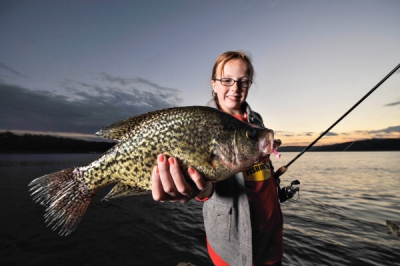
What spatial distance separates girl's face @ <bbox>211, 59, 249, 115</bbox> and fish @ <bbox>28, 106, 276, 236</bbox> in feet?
4.23

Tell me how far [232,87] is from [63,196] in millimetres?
3139

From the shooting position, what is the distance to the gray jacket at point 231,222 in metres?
2.68

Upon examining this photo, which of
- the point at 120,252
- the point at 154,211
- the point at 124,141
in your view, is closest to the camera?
the point at 124,141

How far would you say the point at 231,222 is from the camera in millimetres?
2816

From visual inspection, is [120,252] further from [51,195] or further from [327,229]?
[327,229]

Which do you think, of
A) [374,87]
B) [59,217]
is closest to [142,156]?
[59,217]

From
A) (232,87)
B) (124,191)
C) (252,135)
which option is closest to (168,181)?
(124,191)

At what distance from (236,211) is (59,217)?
2427 millimetres

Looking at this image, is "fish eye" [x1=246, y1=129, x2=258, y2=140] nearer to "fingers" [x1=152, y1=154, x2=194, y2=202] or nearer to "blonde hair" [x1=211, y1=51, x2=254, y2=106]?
"fingers" [x1=152, y1=154, x2=194, y2=202]

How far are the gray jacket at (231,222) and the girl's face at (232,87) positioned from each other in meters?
1.50

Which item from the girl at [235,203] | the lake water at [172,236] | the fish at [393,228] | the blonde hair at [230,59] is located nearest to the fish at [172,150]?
the girl at [235,203]

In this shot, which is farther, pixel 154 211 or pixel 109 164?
pixel 154 211

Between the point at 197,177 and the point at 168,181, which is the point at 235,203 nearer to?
the point at 197,177

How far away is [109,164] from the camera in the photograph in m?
2.52
